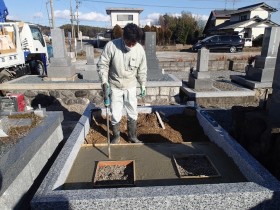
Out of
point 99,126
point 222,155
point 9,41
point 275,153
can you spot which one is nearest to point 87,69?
point 9,41

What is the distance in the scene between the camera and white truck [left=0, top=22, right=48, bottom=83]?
7879 mm

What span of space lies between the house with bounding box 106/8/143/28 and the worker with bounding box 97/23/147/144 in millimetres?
35110

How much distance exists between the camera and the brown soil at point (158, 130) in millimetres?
3641

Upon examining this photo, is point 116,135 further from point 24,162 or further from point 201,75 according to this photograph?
point 201,75

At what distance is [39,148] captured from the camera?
282cm

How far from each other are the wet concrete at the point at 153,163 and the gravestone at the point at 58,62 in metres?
4.84

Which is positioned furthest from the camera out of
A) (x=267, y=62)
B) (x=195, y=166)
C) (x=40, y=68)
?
(x=40, y=68)

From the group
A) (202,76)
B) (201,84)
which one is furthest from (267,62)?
(201,84)

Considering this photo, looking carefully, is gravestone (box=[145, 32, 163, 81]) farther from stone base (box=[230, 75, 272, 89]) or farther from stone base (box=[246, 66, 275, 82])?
stone base (box=[246, 66, 275, 82])

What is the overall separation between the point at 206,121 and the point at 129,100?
1348 millimetres

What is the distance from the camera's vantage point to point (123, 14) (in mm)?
36875

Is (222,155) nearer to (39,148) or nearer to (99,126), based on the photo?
(99,126)

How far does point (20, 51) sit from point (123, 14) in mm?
30804

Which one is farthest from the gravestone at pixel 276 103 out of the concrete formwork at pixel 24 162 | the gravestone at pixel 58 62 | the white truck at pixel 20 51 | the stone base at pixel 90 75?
the white truck at pixel 20 51
